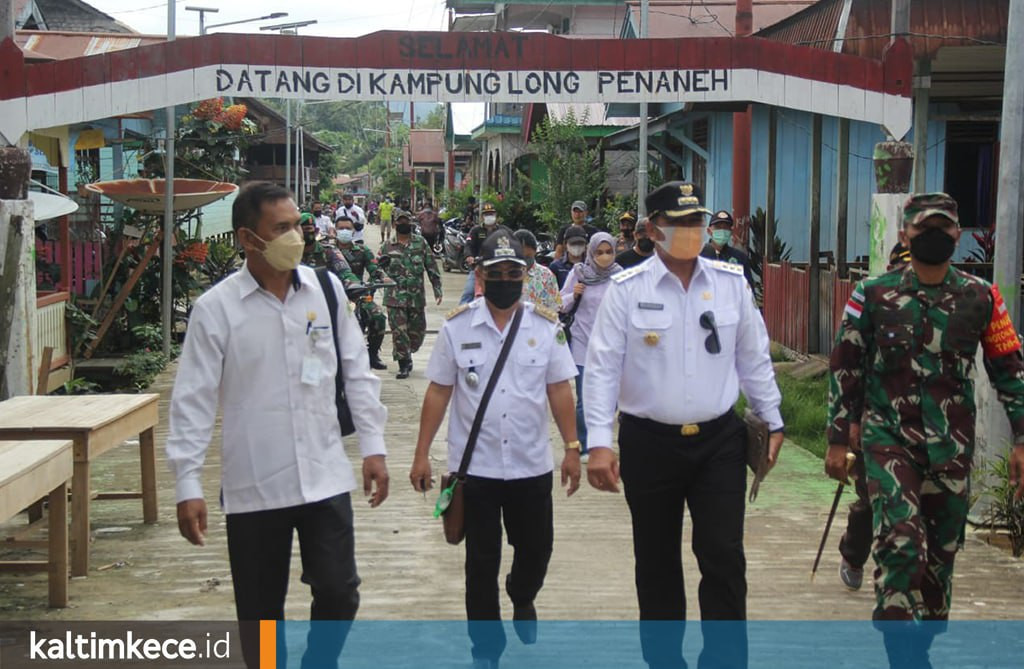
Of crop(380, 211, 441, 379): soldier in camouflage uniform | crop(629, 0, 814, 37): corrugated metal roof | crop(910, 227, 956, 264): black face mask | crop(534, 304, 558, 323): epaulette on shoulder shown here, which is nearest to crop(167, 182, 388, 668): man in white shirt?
crop(534, 304, 558, 323): epaulette on shoulder

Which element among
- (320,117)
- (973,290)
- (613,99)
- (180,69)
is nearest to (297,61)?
(180,69)

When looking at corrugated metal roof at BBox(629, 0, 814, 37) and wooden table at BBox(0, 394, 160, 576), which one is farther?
corrugated metal roof at BBox(629, 0, 814, 37)

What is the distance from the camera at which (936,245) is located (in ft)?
18.1

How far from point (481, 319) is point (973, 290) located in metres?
2.05

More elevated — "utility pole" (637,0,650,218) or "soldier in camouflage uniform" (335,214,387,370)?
"utility pole" (637,0,650,218)

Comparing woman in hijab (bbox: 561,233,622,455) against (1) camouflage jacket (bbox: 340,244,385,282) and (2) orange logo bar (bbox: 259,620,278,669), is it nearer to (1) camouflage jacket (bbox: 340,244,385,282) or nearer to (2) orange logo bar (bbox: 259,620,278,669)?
(2) orange logo bar (bbox: 259,620,278,669)

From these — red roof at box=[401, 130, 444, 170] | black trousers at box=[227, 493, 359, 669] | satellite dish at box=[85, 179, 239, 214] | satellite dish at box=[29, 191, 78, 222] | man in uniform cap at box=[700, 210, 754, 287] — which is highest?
red roof at box=[401, 130, 444, 170]

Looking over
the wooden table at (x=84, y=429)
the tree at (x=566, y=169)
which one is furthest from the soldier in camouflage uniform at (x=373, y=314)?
the tree at (x=566, y=169)

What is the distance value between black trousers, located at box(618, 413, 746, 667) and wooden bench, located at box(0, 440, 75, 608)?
109 inches

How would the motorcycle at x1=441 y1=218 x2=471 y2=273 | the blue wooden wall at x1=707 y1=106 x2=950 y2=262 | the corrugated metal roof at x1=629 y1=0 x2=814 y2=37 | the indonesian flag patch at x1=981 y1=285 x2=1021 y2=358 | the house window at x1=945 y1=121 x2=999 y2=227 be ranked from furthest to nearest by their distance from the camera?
the motorcycle at x1=441 y1=218 x2=471 y2=273
the corrugated metal roof at x1=629 y1=0 x2=814 y2=37
the blue wooden wall at x1=707 y1=106 x2=950 y2=262
the house window at x1=945 y1=121 x2=999 y2=227
the indonesian flag patch at x1=981 y1=285 x2=1021 y2=358

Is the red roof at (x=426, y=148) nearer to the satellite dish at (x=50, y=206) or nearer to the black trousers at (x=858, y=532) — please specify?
the satellite dish at (x=50, y=206)

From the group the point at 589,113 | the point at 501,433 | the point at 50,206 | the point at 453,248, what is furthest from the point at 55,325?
the point at 453,248

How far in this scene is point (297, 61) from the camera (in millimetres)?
11492

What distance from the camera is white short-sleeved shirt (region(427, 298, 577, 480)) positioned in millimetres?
5734
